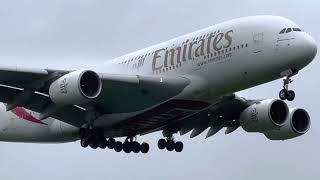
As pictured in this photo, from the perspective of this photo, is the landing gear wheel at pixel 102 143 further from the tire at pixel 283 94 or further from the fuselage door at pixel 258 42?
the tire at pixel 283 94

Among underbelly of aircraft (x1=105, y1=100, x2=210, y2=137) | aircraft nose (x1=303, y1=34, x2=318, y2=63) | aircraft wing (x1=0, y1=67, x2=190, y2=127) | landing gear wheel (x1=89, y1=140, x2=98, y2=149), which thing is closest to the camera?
aircraft nose (x1=303, y1=34, x2=318, y2=63)

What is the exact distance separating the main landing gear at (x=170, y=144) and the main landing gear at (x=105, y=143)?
2.28ft

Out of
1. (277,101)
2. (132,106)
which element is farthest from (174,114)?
(277,101)

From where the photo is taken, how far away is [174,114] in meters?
48.1

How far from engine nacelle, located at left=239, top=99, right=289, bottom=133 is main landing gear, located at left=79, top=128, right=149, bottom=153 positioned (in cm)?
493

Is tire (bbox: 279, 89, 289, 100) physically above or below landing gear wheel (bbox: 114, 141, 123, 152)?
below

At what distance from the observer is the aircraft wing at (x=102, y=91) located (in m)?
45.4

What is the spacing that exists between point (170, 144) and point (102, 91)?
6.67 meters

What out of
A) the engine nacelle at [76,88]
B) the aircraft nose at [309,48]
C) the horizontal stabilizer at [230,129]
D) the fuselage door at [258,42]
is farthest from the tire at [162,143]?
the aircraft nose at [309,48]

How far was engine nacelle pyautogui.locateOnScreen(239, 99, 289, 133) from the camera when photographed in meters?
50.8

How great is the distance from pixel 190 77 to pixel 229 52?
6.57 ft

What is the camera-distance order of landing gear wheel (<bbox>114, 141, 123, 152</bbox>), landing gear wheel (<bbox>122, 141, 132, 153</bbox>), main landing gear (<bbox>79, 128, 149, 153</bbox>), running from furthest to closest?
landing gear wheel (<bbox>122, 141, 132, 153</bbox>), landing gear wheel (<bbox>114, 141, 123, 152</bbox>), main landing gear (<bbox>79, 128, 149, 153</bbox>)

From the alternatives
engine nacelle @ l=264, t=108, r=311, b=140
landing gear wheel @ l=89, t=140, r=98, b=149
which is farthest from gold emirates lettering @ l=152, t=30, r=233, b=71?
engine nacelle @ l=264, t=108, r=311, b=140

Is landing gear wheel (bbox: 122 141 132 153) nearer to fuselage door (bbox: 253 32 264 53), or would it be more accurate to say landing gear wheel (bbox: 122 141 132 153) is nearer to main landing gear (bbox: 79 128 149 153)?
main landing gear (bbox: 79 128 149 153)
